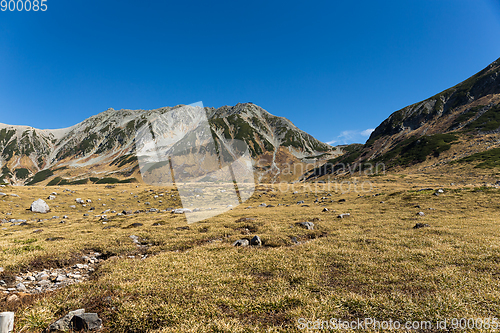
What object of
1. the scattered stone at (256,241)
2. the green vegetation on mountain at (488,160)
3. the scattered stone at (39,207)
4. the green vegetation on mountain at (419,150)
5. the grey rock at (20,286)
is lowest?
the scattered stone at (256,241)

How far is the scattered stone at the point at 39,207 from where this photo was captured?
124ft

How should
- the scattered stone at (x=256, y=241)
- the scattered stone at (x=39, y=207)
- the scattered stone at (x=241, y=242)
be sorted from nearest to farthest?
the scattered stone at (x=241, y=242) → the scattered stone at (x=256, y=241) → the scattered stone at (x=39, y=207)

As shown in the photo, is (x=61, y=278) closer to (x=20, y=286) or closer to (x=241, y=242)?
(x=20, y=286)

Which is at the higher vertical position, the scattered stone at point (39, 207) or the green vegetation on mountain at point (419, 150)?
the green vegetation on mountain at point (419, 150)

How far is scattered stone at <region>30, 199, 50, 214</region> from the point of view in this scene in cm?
3781

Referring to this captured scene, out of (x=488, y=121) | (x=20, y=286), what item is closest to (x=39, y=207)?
(x=20, y=286)

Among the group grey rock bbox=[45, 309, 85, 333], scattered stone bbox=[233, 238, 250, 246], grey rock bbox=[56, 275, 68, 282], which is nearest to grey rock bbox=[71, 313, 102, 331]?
grey rock bbox=[45, 309, 85, 333]

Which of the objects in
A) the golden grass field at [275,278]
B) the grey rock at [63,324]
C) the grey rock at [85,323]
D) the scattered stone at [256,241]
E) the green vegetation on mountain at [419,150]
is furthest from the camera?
the green vegetation on mountain at [419,150]

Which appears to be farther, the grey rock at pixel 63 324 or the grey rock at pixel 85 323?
the grey rock at pixel 85 323

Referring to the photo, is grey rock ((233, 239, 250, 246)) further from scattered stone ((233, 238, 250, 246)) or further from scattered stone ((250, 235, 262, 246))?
scattered stone ((250, 235, 262, 246))

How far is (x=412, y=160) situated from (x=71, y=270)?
163831 millimetres

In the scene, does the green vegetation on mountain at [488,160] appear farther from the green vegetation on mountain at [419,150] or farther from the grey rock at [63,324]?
the grey rock at [63,324]

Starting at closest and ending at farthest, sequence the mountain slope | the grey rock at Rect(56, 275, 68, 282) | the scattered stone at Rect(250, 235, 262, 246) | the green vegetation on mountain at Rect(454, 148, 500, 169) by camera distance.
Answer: the grey rock at Rect(56, 275, 68, 282) → the scattered stone at Rect(250, 235, 262, 246) → the green vegetation on mountain at Rect(454, 148, 500, 169) → the mountain slope

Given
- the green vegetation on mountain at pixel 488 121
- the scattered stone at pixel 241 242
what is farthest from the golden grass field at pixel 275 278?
the green vegetation on mountain at pixel 488 121
